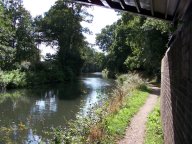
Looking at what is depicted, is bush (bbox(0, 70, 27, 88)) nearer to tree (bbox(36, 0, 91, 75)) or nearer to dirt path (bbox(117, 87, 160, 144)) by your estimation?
tree (bbox(36, 0, 91, 75))

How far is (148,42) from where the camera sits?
99.5 feet

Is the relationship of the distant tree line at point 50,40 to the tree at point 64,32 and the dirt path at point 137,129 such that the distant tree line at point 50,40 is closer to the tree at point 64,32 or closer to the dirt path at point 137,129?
the tree at point 64,32

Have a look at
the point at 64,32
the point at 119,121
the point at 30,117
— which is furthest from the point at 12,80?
the point at 119,121

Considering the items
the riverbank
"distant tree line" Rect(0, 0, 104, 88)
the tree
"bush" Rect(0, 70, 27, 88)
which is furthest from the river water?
the tree

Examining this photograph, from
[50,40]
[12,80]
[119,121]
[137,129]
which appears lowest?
[137,129]

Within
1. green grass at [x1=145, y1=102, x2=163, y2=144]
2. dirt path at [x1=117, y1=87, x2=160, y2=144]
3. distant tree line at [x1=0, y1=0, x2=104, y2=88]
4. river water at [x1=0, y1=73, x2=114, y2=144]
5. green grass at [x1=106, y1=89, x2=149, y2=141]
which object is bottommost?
river water at [x1=0, y1=73, x2=114, y2=144]

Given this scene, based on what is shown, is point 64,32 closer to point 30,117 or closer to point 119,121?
point 30,117

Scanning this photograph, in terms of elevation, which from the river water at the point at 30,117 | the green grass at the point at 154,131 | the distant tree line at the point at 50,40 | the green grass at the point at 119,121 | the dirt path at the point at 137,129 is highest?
the distant tree line at the point at 50,40

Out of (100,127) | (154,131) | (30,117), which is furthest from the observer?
(30,117)

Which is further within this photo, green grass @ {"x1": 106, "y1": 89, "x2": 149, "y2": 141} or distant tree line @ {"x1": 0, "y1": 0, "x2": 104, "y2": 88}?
distant tree line @ {"x1": 0, "y1": 0, "x2": 104, "y2": 88}

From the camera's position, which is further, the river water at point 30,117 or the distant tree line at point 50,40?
the distant tree line at point 50,40

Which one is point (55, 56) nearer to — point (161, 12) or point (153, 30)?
point (153, 30)

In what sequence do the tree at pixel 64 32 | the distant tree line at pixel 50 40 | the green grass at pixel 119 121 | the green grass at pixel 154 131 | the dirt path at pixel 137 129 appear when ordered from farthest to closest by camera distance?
the tree at pixel 64 32, the distant tree line at pixel 50 40, the green grass at pixel 119 121, the dirt path at pixel 137 129, the green grass at pixel 154 131

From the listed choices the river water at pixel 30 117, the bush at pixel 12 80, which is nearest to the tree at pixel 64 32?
the bush at pixel 12 80
